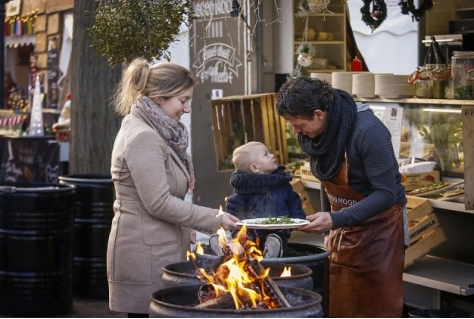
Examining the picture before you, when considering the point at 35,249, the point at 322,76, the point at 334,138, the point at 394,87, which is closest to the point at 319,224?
the point at 334,138

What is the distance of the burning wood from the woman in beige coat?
757 mm

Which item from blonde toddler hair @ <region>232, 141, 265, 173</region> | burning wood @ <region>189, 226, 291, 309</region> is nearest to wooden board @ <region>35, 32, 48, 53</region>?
blonde toddler hair @ <region>232, 141, 265, 173</region>

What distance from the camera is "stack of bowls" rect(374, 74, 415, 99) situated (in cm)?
836

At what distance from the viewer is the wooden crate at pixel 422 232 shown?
7.71 m

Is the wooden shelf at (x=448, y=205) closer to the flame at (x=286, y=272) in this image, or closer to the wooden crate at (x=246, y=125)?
the wooden crate at (x=246, y=125)

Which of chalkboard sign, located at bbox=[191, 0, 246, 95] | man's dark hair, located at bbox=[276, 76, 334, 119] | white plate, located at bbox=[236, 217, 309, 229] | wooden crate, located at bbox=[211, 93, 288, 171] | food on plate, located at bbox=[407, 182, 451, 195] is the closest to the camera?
white plate, located at bbox=[236, 217, 309, 229]

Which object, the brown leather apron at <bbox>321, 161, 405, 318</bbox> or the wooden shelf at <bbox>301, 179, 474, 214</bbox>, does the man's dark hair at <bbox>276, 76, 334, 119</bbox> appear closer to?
the brown leather apron at <bbox>321, 161, 405, 318</bbox>

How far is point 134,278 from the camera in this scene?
5719mm

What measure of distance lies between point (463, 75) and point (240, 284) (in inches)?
157

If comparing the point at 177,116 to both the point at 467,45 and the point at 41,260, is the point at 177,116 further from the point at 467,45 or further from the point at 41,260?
the point at 467,45

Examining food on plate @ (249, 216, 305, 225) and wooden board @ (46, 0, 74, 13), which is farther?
wooden board @ (46, 0, 74, 13)

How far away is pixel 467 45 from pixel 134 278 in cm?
459

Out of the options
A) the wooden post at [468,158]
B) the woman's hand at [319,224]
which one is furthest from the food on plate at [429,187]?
the woman's hand at [319,224]

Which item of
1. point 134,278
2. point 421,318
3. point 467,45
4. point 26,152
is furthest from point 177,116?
point 26,152
